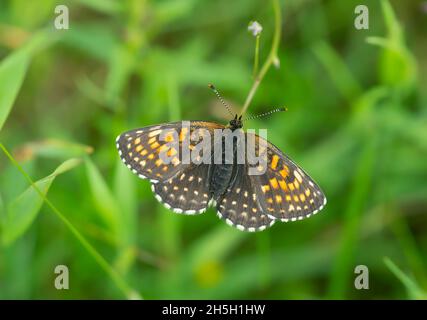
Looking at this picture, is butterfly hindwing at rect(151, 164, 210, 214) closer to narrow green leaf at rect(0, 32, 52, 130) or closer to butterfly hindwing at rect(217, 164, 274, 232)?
butterfly hindwing at rect(217, 164, 274, 232)

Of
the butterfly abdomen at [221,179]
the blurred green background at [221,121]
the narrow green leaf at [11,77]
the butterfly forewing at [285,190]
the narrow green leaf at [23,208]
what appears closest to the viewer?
the narrow green leaf at [23,208]

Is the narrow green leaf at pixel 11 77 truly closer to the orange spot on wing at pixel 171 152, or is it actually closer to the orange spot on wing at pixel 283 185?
the orange spot on wing at pixel 171 152

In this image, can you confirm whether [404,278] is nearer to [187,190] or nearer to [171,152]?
[187,190]

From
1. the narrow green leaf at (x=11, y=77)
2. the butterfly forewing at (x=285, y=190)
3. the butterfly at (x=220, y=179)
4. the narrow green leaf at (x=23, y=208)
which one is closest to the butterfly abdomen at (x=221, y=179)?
the butterfly at (x=220, y=179)

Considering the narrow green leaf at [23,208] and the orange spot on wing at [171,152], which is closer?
the narrow green leaf at [23,208]

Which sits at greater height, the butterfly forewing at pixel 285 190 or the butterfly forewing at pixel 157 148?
the butterfly forewing at pixel 157 148

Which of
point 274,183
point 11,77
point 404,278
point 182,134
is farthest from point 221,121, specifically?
point 404,278

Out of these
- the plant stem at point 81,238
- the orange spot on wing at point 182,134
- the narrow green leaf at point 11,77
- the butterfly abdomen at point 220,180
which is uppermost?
the narrow green leaf at point 11,77
